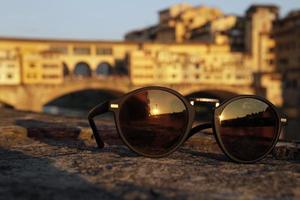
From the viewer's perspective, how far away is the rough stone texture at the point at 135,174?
50.8 inches

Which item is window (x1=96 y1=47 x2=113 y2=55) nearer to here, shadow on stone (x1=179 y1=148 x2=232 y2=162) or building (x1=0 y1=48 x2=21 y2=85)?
building (x1=0 y1=48 x2=21 y2=85)

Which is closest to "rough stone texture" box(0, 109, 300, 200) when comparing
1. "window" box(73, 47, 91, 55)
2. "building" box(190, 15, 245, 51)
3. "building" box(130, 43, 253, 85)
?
"building" box(130, 43, 253, 85)

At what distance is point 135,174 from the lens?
62.2 inches

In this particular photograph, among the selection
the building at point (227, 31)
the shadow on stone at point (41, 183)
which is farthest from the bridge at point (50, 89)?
the shadow on stone at point (41, 183)

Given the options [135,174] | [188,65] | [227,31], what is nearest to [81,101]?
[188,65]

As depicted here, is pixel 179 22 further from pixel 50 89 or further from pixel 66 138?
pixel 66 138

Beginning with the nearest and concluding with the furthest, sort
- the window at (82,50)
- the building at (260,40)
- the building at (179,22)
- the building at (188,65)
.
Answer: the building at (188,65) < the window at (82,50) < the building at (260,40) < the building at (179,22)

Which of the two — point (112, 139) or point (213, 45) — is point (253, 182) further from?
point (213, 45)

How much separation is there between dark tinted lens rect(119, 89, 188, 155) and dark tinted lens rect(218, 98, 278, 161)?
0.23m

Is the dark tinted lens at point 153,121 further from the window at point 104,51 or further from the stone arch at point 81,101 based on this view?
the stone arch at point 81,101

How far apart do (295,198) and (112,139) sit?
1.87 m

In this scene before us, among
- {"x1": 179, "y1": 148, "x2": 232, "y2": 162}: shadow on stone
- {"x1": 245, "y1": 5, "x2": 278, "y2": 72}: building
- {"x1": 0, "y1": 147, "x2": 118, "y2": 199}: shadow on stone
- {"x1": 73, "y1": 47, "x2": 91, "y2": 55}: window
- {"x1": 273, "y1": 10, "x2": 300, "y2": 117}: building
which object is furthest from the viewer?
{"x1": 245, "y1": 5, "x2": 278, "y2": 72}: building

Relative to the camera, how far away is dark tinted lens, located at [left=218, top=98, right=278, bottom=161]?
1.86m

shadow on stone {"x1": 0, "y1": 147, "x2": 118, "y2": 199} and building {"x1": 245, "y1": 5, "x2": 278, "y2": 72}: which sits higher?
building {"x1": 245, "y1": 5, "x2": 278, "y2": 72}
